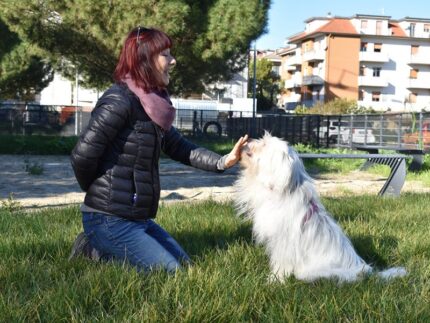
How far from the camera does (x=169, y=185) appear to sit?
12.0 metres

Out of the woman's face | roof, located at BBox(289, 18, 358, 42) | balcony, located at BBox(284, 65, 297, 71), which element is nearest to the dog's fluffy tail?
the woman's face

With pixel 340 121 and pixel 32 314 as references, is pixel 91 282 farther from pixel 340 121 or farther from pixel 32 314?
pixel 340 121

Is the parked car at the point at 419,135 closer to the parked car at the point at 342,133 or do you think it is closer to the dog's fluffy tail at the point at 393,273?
the parked car at the point at 342,133

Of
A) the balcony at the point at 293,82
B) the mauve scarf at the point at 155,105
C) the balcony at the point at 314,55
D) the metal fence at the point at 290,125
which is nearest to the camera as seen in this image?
the mauve scarf at the point at 155,105

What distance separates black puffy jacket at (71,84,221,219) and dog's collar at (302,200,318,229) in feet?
3.62

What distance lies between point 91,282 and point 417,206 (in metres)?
5.11

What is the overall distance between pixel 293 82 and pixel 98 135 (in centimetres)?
9380

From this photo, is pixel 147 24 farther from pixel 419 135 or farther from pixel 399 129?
pixel 419 135

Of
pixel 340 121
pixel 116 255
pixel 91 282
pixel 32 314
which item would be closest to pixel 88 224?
pixel 116 255

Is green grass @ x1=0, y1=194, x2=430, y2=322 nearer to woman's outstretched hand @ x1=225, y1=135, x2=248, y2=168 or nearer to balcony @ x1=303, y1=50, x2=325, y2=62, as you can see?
woman's outstretched hand @ x1=225, y1=135, x2=248, y2=168

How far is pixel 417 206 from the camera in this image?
24.2 ft

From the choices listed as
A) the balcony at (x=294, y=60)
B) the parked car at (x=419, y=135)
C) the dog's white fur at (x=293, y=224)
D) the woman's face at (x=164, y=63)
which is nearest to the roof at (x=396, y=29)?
the balcony at (x=294, y=60)

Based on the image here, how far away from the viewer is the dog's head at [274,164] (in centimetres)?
385

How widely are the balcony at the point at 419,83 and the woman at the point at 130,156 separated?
8965 centimetres
